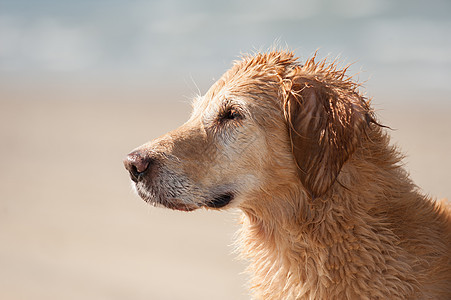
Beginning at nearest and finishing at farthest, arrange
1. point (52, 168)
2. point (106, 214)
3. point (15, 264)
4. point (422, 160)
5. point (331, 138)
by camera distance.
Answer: point (331, 138) → point (15, 264) → point (106, 214) → point (422, 160) → point (52, 168)

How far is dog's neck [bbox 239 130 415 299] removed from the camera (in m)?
3.37

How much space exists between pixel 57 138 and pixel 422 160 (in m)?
10.4

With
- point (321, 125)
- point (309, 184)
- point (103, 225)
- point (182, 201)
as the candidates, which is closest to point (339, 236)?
point (309, 184)

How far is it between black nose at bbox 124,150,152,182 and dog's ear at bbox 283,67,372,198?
87cm

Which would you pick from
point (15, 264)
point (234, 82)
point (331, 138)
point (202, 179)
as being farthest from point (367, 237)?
point (15, 264)

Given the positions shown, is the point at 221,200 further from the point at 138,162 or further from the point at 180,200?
the point at 138,162

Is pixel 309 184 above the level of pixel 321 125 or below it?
below

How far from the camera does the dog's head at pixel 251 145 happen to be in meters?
3.42

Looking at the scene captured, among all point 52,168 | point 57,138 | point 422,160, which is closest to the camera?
point 422,160

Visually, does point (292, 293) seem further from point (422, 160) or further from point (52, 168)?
point (52, 168)

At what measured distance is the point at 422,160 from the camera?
13062 mm

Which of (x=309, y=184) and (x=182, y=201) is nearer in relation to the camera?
(x=309, y=184)

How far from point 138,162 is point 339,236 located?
1254 mm

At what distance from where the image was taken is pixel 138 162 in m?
3.48
